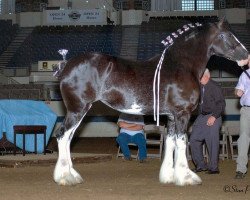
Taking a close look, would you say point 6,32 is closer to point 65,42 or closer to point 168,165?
point 65,42

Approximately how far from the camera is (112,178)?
1006 cm

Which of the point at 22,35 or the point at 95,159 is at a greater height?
the point at 22,35

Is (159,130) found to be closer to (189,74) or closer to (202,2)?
(189,74)

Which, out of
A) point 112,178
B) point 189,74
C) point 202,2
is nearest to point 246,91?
point 189,74

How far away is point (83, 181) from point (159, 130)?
587cm

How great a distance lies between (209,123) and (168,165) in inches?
72.6

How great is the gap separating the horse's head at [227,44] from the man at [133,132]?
15.1 ft

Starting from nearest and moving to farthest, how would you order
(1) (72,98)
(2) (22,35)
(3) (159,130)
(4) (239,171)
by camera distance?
(1) (72,98), (4) (239,171), (3) (159,130), (2) (22,35)

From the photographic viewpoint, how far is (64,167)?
8820 mm

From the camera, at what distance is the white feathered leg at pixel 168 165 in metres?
9.14

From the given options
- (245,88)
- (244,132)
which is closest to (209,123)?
(244,132)

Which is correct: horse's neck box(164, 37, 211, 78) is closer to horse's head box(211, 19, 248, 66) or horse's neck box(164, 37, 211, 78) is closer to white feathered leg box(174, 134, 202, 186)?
horse's head box(211, 19, 248, 66)

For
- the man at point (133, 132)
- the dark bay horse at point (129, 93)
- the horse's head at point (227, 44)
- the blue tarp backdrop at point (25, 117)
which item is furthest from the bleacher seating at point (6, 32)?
the horse's head at point (227, 44)

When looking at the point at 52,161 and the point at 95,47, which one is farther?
the point at 95,47
